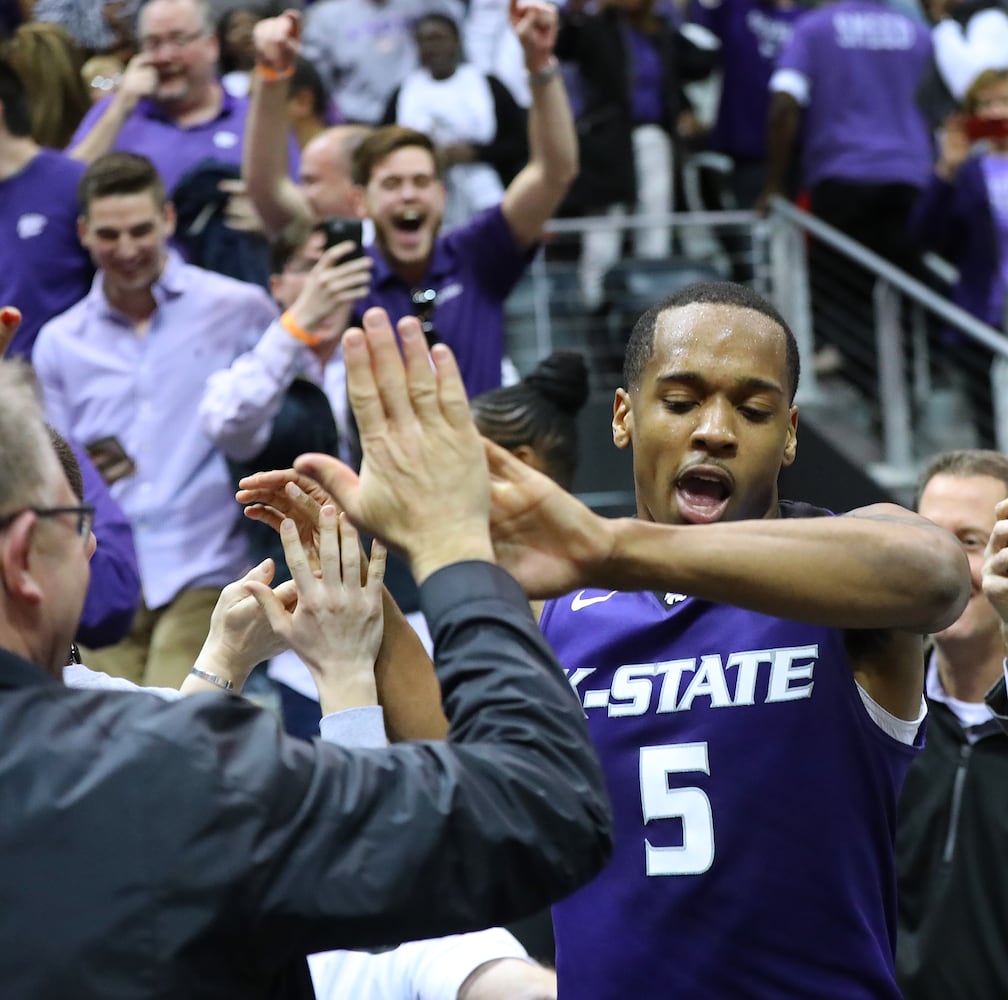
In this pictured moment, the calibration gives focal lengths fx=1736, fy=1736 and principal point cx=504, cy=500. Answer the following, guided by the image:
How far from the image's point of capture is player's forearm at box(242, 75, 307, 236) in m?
5.96

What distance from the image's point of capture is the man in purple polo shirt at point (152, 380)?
566 centimetres

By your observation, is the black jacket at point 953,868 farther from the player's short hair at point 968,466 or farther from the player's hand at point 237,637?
the player's hand at point 237,637

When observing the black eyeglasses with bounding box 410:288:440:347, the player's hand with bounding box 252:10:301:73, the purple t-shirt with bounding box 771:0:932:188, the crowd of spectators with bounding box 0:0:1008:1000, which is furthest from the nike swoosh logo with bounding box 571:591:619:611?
the purple t-shirt with bounding box 771:0:932:188

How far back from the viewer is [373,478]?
2174mm

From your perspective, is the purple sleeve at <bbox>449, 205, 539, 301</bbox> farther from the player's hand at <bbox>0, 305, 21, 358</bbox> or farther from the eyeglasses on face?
the player's hand at <bbox>0, 305, 21, 358</bbox>

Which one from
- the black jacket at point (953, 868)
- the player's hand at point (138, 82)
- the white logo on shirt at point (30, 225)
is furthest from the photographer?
the player's hand at point (138, 82)

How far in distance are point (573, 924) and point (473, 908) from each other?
0.85m

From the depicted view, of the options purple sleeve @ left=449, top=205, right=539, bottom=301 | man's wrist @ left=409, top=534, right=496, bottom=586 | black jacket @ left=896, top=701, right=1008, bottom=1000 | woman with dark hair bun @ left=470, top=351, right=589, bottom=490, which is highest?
purple sleeve @ left=449, top=205, right=539, bottom=301

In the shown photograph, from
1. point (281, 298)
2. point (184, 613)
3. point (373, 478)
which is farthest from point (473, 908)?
point (281, 298)

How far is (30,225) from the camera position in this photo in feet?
20.0

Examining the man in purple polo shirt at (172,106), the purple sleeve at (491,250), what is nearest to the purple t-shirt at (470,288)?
the purple sleeve at (491,250)

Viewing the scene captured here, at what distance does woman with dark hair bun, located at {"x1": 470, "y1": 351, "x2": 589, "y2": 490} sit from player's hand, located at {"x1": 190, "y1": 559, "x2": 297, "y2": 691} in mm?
1887

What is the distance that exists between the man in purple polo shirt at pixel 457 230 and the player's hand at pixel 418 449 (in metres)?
3.53

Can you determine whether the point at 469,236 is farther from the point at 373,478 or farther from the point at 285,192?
the point at 373,478
